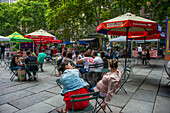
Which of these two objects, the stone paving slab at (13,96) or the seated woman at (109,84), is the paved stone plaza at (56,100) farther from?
the seated woman at (109,84)

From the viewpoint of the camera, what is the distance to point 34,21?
89.4 feet

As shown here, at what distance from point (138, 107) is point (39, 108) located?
101 inches

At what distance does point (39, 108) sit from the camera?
3.39 meters

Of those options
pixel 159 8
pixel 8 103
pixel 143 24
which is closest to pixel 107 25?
pixel 143 24

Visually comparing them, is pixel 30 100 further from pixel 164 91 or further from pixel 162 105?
pixel 164 91

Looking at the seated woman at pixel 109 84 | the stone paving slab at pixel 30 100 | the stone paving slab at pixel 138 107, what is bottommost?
the stone paving slab at pixel 138 107

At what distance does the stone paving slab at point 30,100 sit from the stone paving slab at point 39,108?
18 cm

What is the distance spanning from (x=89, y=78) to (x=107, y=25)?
248 centimetres

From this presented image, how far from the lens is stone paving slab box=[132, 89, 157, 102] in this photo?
4.04m

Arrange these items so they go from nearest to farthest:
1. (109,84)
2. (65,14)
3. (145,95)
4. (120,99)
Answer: (109,84) < (120,99) < (145,95) < (65,14)

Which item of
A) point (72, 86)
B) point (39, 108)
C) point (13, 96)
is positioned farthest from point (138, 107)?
point (13, 96)

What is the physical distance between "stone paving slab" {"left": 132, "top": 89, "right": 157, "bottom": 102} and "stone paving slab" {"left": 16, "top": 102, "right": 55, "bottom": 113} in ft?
8.41

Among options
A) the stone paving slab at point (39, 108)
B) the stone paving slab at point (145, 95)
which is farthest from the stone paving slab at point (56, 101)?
the stone paving slab at point (145, 95)

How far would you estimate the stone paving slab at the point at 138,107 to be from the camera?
3251 mm
